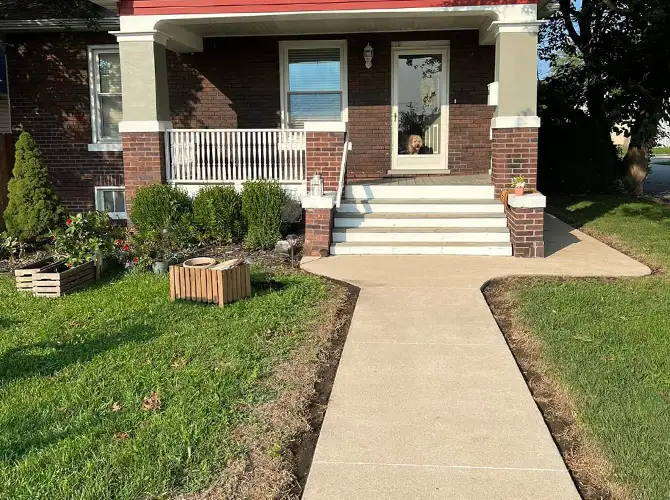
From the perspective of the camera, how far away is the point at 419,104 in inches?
467

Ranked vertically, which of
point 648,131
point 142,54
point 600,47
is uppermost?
point 600,47

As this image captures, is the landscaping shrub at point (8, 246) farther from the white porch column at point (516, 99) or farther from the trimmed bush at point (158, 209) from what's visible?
the white porch column at point (516, 99)

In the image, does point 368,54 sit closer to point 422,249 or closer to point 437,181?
point 437,181

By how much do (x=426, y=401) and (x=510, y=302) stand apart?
2.63 metres

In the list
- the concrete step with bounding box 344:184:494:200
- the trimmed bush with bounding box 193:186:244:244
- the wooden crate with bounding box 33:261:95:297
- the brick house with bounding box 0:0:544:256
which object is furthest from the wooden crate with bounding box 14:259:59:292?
the concrete step with bounding box 344:184:494:200

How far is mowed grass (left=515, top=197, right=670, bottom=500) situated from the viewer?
3.36m

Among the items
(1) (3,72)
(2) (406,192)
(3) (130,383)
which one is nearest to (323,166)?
(2) (406,192)

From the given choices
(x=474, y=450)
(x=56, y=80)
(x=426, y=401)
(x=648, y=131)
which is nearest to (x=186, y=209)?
(x=56, y=80)

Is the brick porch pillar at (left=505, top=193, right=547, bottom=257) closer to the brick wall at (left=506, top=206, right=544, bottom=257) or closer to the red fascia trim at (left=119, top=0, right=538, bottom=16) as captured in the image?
the brick wall at (left=506, top=206, right=544, bottom=257)

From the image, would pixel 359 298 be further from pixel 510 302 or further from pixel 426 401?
pixel 426 401

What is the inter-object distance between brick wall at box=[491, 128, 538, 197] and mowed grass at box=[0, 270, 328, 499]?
3.79 m

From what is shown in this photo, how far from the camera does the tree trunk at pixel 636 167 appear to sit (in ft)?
53.4

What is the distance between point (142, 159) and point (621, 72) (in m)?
11.5

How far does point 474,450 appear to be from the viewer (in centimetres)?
349
